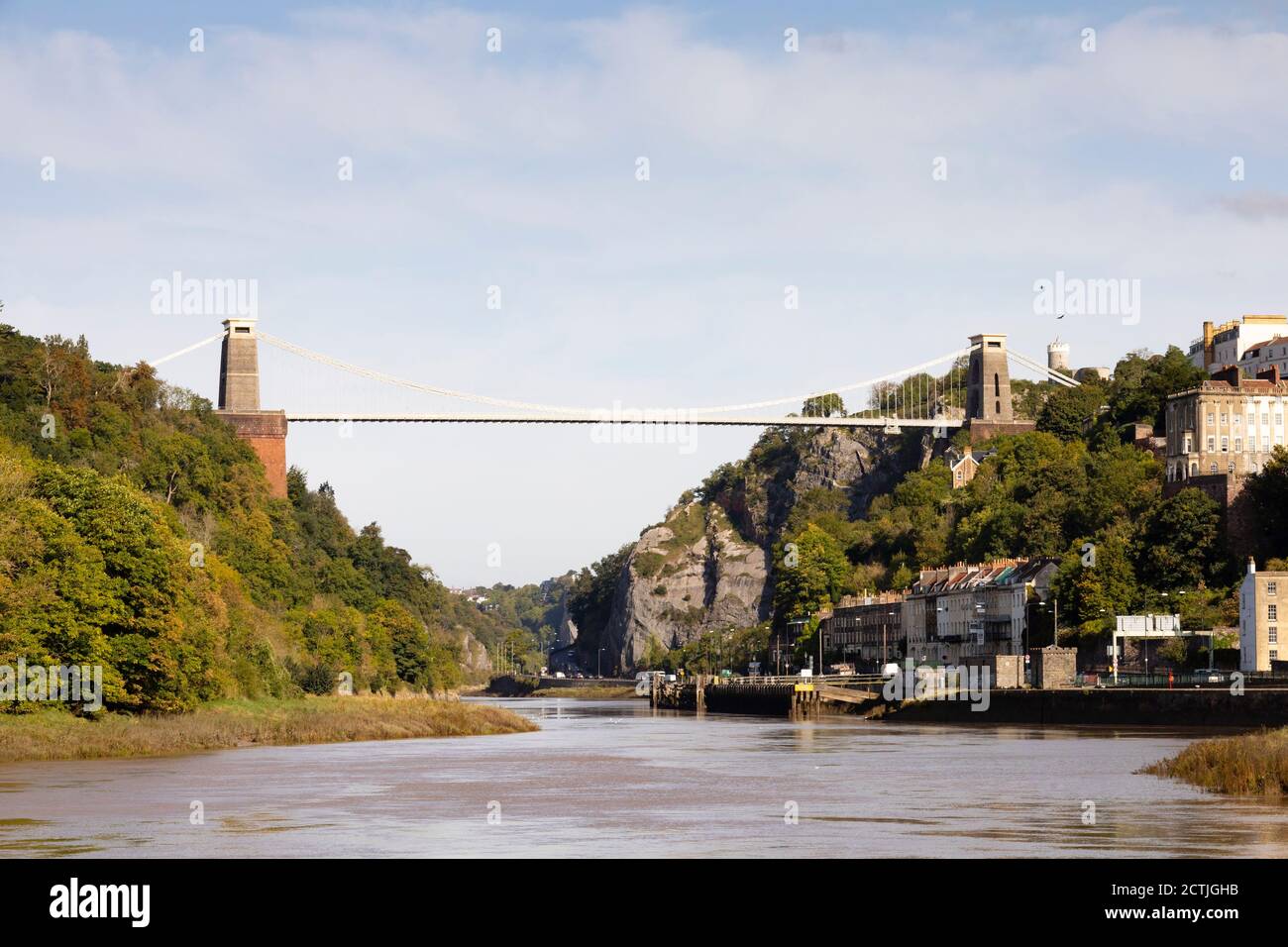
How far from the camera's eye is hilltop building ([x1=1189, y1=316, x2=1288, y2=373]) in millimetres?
160625

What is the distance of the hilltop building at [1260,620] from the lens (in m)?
87.2

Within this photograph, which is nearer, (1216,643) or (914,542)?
(1216,643)

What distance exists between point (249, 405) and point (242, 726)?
303ft

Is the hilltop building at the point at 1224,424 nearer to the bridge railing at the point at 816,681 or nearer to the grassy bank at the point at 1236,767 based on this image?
the bridge railing at the point at 816,681

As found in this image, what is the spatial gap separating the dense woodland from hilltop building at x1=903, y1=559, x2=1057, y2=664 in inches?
1329

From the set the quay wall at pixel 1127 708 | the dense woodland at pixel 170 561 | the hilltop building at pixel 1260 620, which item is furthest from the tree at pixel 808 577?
the hilltop building at pixel 1260 620

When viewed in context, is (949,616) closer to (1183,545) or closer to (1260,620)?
(1183,545)

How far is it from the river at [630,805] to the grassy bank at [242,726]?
1.46 metres

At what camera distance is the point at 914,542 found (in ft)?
538

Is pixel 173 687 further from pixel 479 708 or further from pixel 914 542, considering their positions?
pixel 914 542

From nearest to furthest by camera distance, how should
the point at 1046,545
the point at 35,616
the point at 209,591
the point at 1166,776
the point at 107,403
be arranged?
the point at 1166,776
the point at 35,616
the point at 209,591
the point at 107,403
the point at 1046,545

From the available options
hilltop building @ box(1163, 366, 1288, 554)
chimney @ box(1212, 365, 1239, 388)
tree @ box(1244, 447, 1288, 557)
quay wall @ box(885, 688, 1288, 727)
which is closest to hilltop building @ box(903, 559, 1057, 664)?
hilltop building @ box(1163, 366, 1288, 554)
